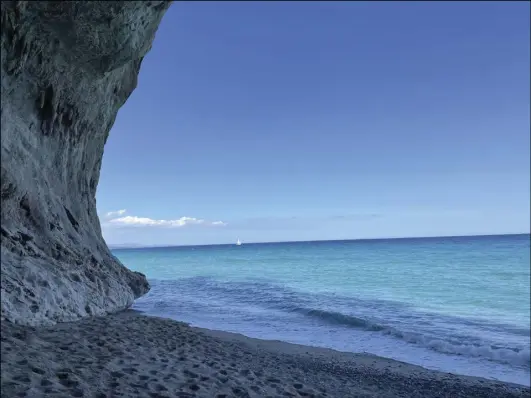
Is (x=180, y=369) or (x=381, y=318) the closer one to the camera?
(x=180, y=369)

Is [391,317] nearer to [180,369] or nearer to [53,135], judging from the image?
[180,369]

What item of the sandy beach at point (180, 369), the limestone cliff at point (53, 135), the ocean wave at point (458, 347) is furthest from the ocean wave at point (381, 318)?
the limestone cliff at point (53, 135)

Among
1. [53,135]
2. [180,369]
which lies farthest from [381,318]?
[53,135]

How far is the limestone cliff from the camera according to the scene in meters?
8.28

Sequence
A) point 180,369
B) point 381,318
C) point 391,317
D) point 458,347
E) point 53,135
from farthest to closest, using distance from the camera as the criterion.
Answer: point 391,317
point 381,318
point 458,347
point 53,135
point 180,369

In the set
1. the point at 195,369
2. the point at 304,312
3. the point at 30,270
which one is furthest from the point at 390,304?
the point at 30,270

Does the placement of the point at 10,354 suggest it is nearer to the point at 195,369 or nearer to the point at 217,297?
the point at 195,369

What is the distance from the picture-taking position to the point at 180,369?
7.04m

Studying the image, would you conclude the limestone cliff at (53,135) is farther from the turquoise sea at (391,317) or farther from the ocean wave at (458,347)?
the ocean wave at (458,347)

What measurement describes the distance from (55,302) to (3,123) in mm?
4518

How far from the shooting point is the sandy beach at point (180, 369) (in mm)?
5484

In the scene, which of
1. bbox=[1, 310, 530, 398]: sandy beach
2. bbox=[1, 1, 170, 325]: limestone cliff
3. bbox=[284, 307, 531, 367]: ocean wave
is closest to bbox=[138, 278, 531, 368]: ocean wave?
bbox=[284, 307, 531, 367]: ocean wave

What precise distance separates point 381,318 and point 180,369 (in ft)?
48.6

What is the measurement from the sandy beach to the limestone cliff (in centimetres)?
108
